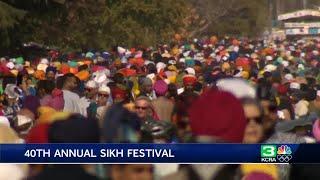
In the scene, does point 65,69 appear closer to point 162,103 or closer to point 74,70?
point 74,70

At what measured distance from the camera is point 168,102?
614cm

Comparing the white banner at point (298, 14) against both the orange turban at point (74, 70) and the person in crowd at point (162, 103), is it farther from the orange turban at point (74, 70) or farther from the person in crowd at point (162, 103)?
the orange turban at point (74, 70)

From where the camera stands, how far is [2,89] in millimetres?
6332

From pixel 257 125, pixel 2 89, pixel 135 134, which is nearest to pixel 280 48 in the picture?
pixel 257 125

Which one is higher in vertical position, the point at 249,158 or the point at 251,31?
the point at 251,31

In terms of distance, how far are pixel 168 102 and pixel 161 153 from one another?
277 millimetres

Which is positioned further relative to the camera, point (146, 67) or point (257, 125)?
point (146, 67)

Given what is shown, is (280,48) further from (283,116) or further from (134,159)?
(134,159)

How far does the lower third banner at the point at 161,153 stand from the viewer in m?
6.01

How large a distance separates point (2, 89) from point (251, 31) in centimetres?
137

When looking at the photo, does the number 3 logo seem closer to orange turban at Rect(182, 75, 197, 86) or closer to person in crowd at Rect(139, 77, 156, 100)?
orange turban at Rect(182, 75, 197, 86)

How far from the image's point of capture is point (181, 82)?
20.9 feet

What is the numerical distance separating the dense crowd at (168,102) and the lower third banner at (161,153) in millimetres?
32

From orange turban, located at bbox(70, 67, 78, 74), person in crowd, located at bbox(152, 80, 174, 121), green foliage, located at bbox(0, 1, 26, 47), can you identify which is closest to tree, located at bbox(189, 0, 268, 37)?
person in crowd, located at bbox(152, 80, 174, 121)
